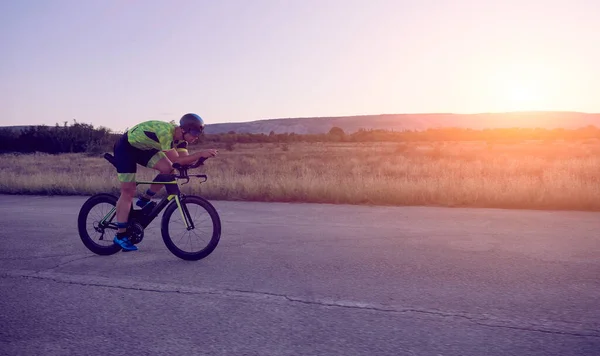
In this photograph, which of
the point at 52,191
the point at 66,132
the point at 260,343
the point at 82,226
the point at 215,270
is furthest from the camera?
the point at 66,132

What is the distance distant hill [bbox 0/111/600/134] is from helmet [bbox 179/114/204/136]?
454 ft

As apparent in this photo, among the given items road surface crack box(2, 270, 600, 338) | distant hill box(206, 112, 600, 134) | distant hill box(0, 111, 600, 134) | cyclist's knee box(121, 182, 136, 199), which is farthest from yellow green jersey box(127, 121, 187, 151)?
distant hill box(206, 112, 600, 134)

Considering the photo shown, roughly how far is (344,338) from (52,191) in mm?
13382

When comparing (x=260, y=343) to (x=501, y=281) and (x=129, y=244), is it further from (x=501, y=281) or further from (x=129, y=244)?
(x=129, y=244)

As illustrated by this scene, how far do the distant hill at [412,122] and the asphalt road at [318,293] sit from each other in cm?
13768

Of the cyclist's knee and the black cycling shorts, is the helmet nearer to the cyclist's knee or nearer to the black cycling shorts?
the black cycling shorts

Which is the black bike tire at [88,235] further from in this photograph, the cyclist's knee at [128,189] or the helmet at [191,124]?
the helmet at [191,124]

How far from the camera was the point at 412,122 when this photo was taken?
5999 inches

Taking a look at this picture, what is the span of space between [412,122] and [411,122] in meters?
0.42

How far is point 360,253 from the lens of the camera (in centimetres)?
642

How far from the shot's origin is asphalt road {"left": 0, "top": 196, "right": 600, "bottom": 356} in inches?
146

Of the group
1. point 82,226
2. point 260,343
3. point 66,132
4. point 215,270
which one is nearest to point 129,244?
point 82,226

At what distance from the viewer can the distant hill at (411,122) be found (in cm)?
14188

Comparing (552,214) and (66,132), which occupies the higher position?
(66,132)
